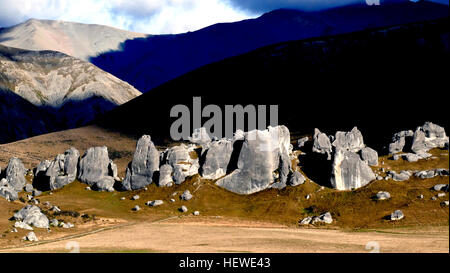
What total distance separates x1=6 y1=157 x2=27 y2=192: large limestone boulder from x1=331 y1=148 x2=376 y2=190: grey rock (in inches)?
2621

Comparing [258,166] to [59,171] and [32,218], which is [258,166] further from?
[59,171]

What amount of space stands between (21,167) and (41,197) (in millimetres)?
11801

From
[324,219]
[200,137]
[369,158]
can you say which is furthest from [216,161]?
[200,137]

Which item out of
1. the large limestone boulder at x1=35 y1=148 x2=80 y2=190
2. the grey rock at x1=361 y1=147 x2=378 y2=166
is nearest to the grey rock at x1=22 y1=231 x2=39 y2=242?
the large limestone boulder at x1=35 y1=148 x2=80 y2=190

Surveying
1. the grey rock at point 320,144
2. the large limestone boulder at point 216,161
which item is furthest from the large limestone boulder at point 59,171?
the grey rock at point 320,144

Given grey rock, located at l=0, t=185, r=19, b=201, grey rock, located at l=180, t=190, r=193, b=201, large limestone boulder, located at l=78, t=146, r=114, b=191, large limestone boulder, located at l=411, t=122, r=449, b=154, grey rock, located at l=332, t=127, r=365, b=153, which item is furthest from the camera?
large limestone boulder, located at l=78, t=146, r=114, b=191

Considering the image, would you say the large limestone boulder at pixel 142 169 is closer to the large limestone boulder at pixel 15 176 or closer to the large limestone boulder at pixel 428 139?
the large limestone boulder at pixel 15 176

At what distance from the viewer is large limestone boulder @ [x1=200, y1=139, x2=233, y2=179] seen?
3649 inches

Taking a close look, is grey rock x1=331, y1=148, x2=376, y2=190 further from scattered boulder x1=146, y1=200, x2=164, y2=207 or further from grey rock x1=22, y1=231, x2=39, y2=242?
grey rock x1=22, y1=231, x2=39, y2=242

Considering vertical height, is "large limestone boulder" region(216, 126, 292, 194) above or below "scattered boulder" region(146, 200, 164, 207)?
above

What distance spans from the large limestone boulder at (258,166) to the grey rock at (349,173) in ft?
32.0

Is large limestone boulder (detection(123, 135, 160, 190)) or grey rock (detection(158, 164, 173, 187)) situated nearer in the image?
grey rock (detection(158, 164, 173, 187))

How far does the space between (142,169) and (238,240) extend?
4796 cm

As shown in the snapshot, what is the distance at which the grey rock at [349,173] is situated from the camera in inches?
3223
